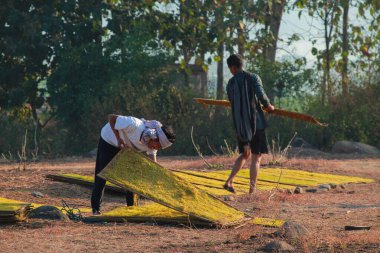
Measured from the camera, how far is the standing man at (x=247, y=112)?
1176cm

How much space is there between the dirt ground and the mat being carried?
257 mm

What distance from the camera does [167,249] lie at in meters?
7.60

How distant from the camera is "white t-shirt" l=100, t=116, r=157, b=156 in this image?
365 inches

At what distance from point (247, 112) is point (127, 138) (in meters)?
2.63

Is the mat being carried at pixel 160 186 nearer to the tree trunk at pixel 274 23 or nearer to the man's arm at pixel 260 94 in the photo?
the man's arm at pixel 260 94

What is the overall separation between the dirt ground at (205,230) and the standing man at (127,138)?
801 mm

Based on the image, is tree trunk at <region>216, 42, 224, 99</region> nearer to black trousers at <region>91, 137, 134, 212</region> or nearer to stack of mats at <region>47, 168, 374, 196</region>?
stack of mats at <region>47, 168, 374, 196</region>

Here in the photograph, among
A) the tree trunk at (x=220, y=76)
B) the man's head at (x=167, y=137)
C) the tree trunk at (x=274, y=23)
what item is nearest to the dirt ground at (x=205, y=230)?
the man's head at (x=167, y=137)

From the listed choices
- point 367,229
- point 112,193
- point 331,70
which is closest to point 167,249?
point 367,229

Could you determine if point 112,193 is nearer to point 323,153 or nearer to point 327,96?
point 323,153

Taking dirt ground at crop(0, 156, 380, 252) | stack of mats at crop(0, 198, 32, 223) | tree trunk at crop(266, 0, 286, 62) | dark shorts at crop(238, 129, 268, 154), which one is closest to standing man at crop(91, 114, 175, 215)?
dirt ground at crop(0, 156, 380, 252)

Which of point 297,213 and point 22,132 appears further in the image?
point 22,132

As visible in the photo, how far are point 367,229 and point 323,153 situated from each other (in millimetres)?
12466

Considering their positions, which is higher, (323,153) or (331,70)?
(331,70)
